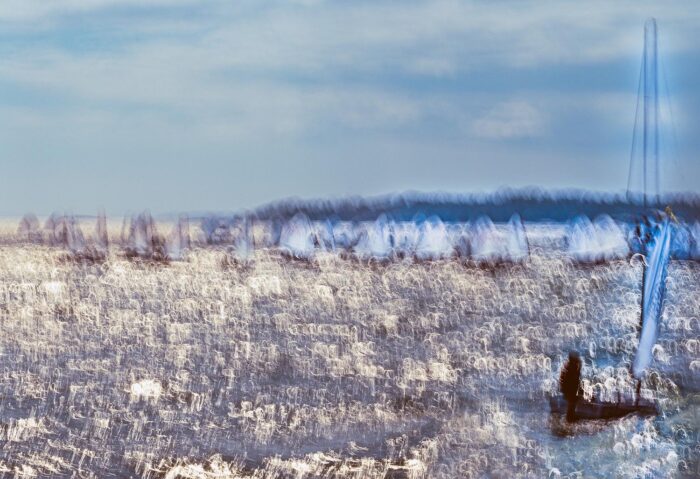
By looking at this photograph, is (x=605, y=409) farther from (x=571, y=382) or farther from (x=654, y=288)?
(x=654, y=288)

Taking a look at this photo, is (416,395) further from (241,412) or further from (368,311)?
(368,311)

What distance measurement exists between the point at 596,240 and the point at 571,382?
72.4ft

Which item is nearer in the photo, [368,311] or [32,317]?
[32,317]

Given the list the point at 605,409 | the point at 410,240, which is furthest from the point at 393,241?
the point at 605,409

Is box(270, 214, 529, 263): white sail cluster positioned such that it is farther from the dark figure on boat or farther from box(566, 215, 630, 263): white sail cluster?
the dark figure on boat

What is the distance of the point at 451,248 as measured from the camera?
173ft

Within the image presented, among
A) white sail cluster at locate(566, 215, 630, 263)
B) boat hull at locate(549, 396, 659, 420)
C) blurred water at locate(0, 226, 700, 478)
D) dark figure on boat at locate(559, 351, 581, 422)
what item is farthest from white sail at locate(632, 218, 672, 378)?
white sail cluster at locate(566, 215, 630, 263)

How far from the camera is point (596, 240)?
155 feet

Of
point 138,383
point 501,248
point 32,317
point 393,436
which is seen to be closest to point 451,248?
point 501,248

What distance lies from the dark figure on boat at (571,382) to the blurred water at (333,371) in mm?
240

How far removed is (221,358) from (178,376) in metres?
2.55

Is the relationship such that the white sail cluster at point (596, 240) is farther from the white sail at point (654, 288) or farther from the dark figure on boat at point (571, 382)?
the dark figure on boat at point (571, 382)

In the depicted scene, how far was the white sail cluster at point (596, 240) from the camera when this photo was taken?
147ft

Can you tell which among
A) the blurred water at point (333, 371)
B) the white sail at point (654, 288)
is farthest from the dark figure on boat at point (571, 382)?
the white sail at point (654, 288)
